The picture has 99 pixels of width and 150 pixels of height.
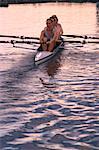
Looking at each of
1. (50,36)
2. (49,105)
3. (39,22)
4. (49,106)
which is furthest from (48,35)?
(39,22)

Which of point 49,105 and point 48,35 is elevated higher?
point 48,35

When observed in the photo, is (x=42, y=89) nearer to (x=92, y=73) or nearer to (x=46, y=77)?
(x=46, y=77)

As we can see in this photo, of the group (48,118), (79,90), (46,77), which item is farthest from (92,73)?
(48,118)

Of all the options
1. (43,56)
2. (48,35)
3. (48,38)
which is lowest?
(43,56)

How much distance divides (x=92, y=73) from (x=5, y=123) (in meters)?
10.1

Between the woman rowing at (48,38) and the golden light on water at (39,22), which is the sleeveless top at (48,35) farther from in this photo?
the golden light on water at (39,22)

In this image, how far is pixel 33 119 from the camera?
14.6 m

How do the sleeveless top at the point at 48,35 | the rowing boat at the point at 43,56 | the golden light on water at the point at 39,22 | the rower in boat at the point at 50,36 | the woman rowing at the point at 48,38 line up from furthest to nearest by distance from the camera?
the golden light on water at the point at 39,22 → the sleeveless top at the point at 48,35 → the rower in boat at the point at 50,36 → the woman rowing at the point at 48,38 → the rowing boat at the point at 43,56

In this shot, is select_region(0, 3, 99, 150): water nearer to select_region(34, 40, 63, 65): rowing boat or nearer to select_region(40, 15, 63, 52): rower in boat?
select_region(34, 40, 63, 65): rowing boat

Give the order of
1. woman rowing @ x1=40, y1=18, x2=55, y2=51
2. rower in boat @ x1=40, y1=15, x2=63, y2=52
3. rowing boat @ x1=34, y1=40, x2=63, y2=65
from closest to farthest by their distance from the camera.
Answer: rowing boat @ x1=34, y1=40, x2=63, y2=65
woman rowing @ x1=40, y1=18, x2=55, y2=51
rower in boat @ x1=40, y1=15, x2=63, y2=52

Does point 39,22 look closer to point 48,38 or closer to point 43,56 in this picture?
point 48,38

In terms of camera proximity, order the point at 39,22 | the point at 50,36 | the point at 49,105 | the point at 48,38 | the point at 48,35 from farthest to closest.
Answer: the point at 39,22, the point at 50,36, the point at 48,35, the point at 48,38, the point at 49,105

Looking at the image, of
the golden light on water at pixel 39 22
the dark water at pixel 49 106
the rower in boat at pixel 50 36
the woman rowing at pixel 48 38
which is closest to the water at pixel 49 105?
the dark water at pixel 49 106

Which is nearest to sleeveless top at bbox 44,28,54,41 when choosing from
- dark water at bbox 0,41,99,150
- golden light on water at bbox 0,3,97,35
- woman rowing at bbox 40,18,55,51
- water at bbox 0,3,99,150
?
woman rowing at bbox 40,18,55,51
